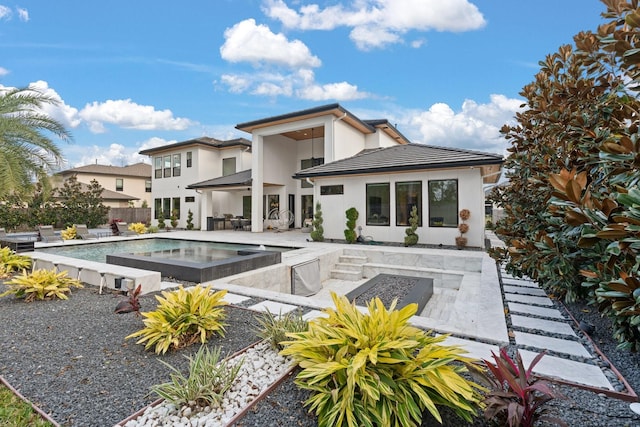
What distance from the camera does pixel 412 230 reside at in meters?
12.3

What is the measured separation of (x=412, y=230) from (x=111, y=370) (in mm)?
11000

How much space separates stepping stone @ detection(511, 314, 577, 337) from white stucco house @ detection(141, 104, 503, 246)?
25.4 feet

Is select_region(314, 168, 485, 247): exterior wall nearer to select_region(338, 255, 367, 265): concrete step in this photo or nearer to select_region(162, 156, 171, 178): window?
select_region(338, 255, 367, 265): concrete step

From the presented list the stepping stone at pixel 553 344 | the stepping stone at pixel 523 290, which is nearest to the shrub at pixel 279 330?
the stepping stone at pixel 553 344

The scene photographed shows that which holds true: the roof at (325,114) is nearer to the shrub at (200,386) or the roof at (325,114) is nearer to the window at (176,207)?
the window at (176,207)

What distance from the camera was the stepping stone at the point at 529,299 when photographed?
508 cm

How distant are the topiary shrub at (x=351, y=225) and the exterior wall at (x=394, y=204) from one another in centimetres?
32

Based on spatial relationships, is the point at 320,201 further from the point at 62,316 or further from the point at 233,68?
the point at 62,316

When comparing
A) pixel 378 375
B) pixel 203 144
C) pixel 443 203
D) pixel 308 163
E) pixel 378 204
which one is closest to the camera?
pixel 378 375

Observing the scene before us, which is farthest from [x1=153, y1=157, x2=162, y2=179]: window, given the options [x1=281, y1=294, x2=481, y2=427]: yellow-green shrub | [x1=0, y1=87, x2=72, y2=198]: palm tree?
[x1=281, y1=294, x2=481, y2=427]: yellow-green shrub

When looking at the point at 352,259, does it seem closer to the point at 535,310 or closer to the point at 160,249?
the point at 535,310

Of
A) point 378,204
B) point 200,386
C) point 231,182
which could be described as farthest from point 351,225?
point 200,386

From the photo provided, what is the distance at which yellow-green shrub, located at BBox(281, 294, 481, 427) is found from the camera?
1.95m

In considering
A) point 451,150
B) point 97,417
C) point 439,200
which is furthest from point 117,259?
point 451,150
